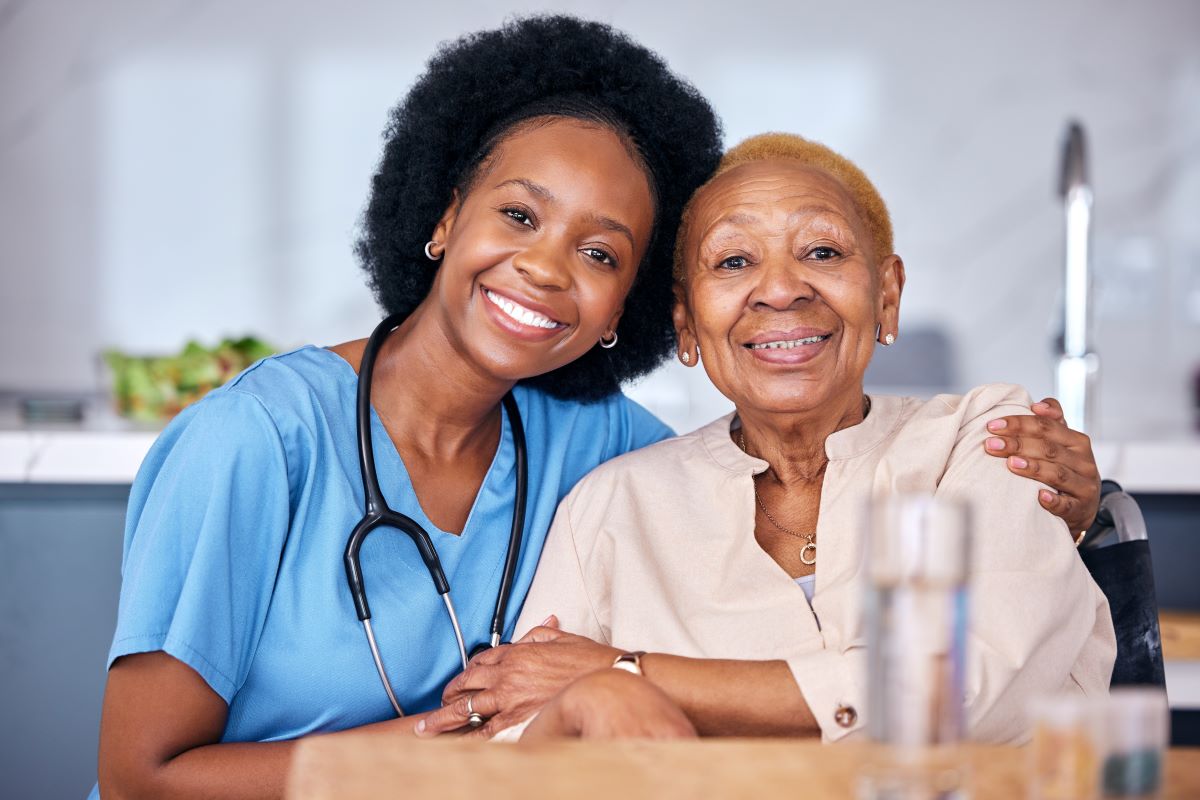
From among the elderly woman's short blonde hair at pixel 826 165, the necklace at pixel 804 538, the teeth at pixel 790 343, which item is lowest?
the necklace at pixel 804 538

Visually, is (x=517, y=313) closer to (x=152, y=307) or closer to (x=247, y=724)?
(x=247, y=724)

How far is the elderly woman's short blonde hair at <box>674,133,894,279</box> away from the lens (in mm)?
1594

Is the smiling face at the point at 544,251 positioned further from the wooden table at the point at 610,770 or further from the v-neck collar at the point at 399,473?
the wooden table at the point at 610,770

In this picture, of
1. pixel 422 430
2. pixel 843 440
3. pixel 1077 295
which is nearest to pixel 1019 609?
pixel 843 440

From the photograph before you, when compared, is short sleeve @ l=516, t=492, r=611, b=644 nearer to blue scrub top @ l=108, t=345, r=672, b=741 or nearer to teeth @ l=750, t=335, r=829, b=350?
blue scrub top @ l=108, t=345, r=672, b=741

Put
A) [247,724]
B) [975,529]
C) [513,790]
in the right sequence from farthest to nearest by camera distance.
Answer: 1. [247,724]
2. [975,529]
3. [513,790]

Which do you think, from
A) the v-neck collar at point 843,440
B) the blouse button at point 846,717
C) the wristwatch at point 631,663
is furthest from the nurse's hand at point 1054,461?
the wristwatch at point 631,663

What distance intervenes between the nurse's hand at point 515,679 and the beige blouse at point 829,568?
0.13 metres

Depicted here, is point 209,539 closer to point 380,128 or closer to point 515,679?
point 515,679

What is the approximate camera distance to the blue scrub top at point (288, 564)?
1354 millimetres

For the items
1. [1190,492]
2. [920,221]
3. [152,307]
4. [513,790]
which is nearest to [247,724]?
[513,790]

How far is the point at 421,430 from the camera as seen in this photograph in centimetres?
164

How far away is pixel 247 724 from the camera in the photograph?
57.7 inches

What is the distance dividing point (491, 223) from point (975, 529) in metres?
0.71
